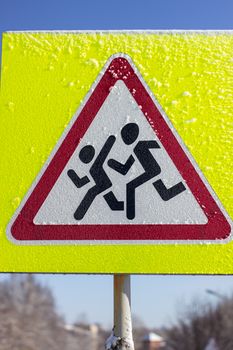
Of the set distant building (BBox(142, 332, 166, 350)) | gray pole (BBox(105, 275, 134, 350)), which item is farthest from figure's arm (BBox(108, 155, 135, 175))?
distant building (BBox(142, 332, 166, 350))

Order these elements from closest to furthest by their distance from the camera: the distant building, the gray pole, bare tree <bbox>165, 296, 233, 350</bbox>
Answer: the gray pole < bare tree <bbox>165, 296, 233, 350</bbox> < the distant building

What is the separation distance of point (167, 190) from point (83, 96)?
1.21 ft

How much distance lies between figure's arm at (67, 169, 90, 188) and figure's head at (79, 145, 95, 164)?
0.05m

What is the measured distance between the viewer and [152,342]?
52625 mm

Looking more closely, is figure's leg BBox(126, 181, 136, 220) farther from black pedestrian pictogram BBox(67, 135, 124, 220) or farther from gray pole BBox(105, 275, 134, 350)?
gray pole BBox(105, 275, 134, 350)

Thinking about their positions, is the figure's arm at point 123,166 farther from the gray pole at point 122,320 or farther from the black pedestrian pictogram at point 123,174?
the gray pole at point 122,320

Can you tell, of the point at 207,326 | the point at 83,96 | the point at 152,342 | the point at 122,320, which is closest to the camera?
the point at 122,320

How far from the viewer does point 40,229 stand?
6.14 feet

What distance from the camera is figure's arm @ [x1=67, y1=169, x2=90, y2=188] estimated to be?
1869 millimetres

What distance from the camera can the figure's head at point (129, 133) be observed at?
1.88m

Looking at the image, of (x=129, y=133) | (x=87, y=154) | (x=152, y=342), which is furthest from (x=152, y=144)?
(x=152, y=342)

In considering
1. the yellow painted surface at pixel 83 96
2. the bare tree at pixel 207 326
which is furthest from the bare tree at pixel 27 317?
the yellow painted surface at pixel 83 96

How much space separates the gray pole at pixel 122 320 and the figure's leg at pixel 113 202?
7.6 inches

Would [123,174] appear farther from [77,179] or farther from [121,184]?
[77,179]
